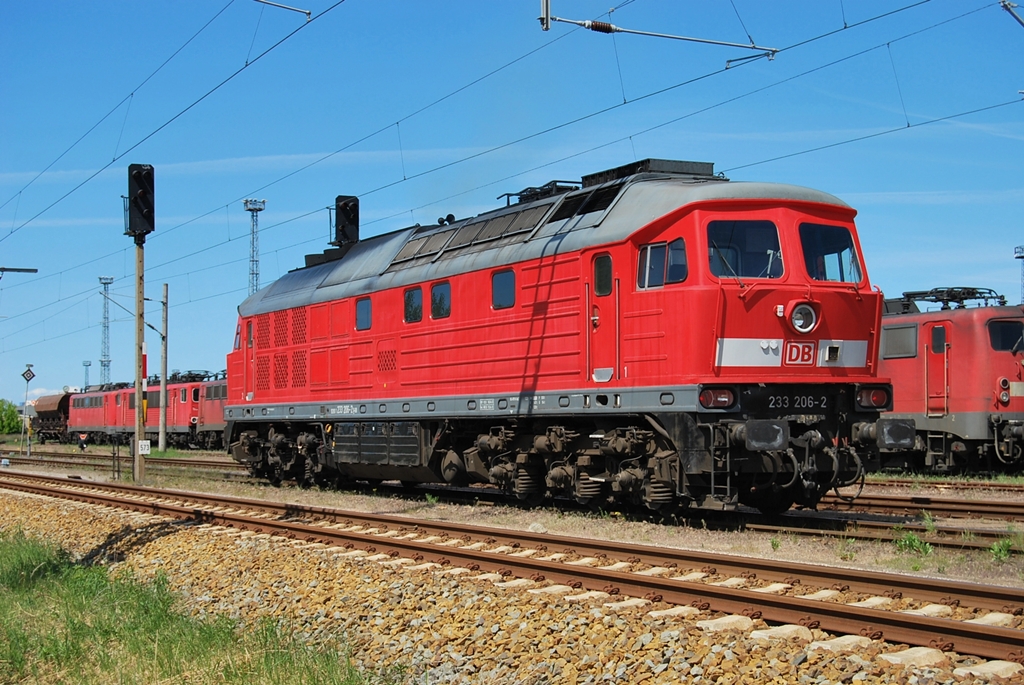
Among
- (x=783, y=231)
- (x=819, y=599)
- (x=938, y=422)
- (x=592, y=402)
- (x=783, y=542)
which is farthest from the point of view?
(x=938, y=422)

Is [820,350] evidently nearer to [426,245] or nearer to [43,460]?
[426,245]

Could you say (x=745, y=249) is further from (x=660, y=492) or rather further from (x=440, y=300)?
(x=440, y=300)

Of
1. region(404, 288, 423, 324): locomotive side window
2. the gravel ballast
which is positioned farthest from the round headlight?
region(404, 288, 423, 324): locomotive side window

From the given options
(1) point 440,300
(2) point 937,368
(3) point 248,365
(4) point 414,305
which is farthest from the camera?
(3) point 248,365

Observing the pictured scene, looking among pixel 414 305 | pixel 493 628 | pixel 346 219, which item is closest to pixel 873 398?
pixel 493 628

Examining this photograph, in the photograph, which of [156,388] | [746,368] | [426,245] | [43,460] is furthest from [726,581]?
[156,388]

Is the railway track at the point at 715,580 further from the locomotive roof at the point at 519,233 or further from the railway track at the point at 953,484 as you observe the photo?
the railway track at the point at 953,484

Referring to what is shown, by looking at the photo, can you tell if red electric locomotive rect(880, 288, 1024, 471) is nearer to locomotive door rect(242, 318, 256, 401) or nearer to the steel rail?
the steel rail

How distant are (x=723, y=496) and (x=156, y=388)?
4683cm

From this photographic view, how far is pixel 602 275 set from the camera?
13.5 m

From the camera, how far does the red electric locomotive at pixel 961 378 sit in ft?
71.8

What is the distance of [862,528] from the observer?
1245cm

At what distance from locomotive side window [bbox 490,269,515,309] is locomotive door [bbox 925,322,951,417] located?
12.1m

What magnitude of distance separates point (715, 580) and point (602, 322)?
4841 millimetres
